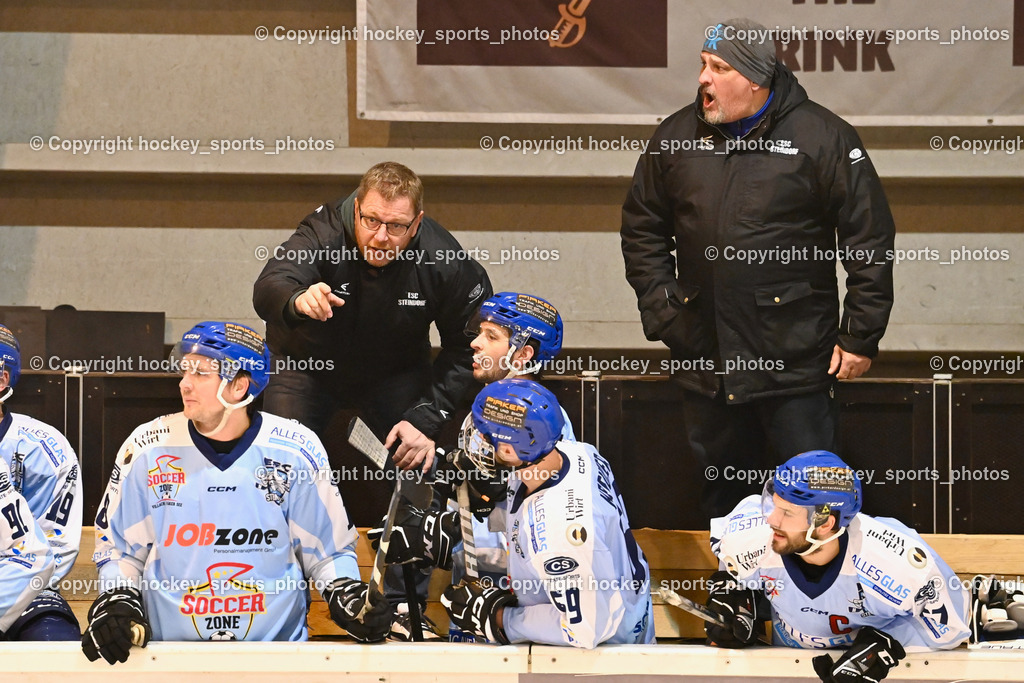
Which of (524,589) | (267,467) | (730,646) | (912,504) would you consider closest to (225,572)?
(267,467)

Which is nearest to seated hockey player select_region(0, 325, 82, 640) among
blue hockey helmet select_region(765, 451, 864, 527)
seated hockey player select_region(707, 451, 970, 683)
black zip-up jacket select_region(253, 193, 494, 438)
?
black zip-up jacket select_region(253, 193, 494, 438)

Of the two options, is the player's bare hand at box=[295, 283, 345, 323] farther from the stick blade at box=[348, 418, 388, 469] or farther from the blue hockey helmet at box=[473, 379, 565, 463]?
the blue hockey helmet at box=[473, 379, 565, 463]

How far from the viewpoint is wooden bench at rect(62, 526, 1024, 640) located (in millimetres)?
4945

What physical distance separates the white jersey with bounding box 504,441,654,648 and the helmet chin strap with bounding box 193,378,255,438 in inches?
38.0

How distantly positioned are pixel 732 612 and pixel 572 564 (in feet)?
1.95

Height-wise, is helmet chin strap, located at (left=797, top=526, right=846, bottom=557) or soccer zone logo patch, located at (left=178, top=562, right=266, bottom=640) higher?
helmet chin strap, located at (left=797, top=526, right=846, bottom=557)

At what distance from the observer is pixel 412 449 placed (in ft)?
15.0

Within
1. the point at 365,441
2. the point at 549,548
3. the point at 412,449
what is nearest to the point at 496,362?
the point at 412,449

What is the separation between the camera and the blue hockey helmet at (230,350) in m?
3.75

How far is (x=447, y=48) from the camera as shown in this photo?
24.0 ft

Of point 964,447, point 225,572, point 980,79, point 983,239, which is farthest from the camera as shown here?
point 983,239


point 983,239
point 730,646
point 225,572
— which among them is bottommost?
point 730,646

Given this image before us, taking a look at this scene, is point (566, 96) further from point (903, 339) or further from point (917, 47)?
point (903, 339)

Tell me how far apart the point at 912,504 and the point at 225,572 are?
305cm
